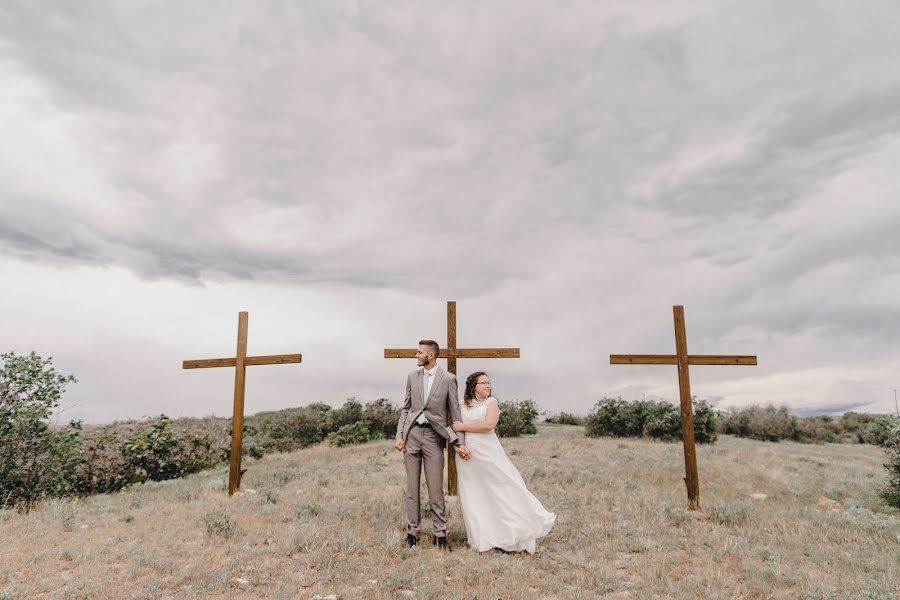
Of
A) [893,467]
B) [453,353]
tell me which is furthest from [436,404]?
[893,467]

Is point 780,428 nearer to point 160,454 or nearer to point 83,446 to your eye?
point 160,454

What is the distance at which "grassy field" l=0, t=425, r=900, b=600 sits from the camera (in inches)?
262

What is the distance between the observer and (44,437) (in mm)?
11773

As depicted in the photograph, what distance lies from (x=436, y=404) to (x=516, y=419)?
53.7 feet

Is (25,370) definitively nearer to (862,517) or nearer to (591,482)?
(591,482)

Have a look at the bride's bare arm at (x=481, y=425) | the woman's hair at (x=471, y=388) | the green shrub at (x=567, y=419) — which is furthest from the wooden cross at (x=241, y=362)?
the green shrub at (x=567, y=419)

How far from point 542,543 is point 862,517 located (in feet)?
21.2

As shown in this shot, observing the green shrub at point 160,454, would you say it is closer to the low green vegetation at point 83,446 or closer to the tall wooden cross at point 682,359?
the low green vegetation at point 83,446

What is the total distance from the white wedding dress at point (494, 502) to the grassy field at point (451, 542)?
0.35m

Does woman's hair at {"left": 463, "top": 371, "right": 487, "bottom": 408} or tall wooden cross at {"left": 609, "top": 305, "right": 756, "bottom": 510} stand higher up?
tall wooden cross at {"left": 609, "top": 305, "right": 756, "bottom": 510}

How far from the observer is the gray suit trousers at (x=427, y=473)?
820cm

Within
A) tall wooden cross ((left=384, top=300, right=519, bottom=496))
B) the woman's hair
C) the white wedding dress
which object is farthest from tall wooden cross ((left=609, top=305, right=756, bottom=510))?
the white wedding dress

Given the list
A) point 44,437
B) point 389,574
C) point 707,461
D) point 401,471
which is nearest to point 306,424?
point 401,471

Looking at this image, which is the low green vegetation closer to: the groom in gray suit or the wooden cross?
the wooden cross
